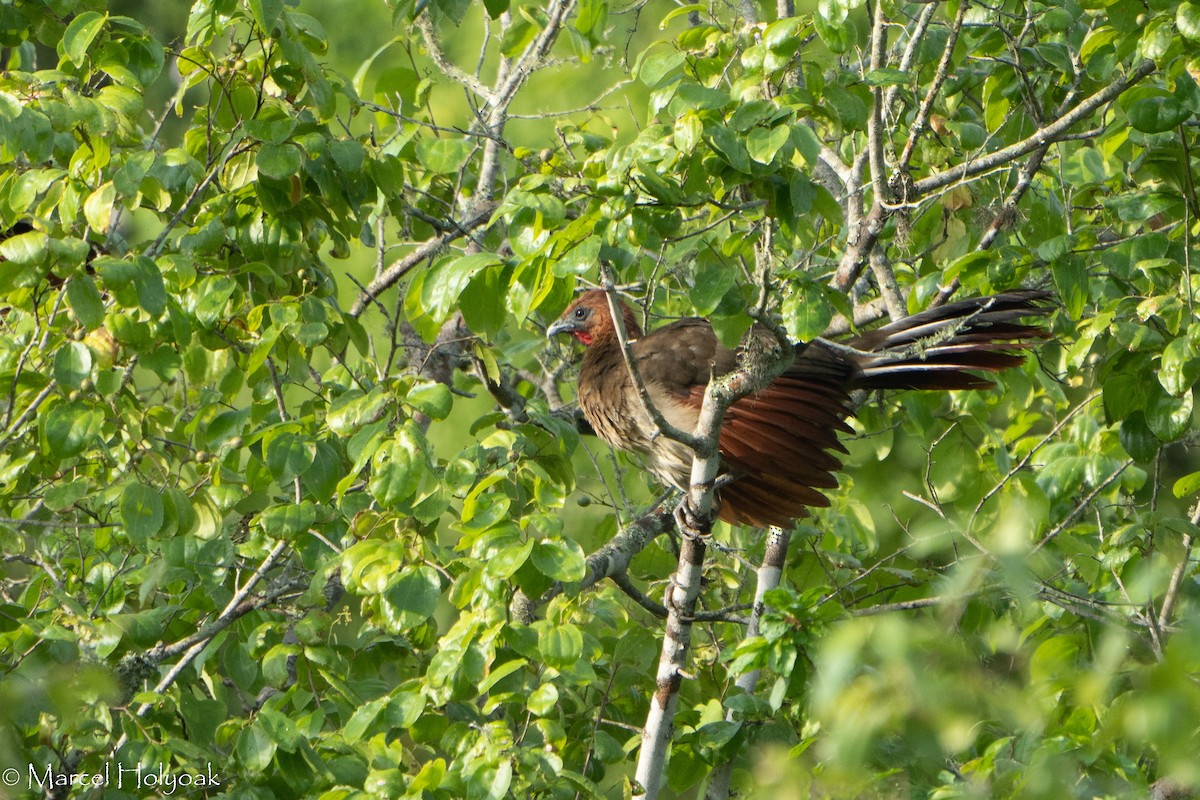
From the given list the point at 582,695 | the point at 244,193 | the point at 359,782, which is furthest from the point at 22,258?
the point at 582,695

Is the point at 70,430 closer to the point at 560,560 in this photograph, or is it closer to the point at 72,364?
the point at 72,364

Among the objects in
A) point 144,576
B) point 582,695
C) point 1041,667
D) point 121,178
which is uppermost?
point 121,178

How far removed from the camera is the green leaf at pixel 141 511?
274 centimetres

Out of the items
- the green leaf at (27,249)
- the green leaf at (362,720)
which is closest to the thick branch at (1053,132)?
the green leaf at (362,720)

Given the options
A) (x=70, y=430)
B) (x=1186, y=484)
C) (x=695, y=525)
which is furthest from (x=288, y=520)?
(x=1186, y=484)

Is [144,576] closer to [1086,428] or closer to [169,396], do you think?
[169,396]

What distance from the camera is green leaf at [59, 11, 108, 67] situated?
8.84ft

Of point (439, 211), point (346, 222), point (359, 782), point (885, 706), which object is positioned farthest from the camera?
point (439, 211)

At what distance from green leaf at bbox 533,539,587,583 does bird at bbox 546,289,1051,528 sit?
4.25 ft

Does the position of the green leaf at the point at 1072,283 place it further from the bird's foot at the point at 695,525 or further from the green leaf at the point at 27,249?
the green leaf at the point at 27,249

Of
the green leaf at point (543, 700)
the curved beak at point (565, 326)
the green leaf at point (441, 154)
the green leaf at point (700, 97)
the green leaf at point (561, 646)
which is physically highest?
the green leaf at point (700, 97)

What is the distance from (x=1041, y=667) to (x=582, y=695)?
5.91 ft

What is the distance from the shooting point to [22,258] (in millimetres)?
2438

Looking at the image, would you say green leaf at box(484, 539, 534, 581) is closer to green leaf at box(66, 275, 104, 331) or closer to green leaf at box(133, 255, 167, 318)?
green leaf at box(133, 255, 167, 318)
